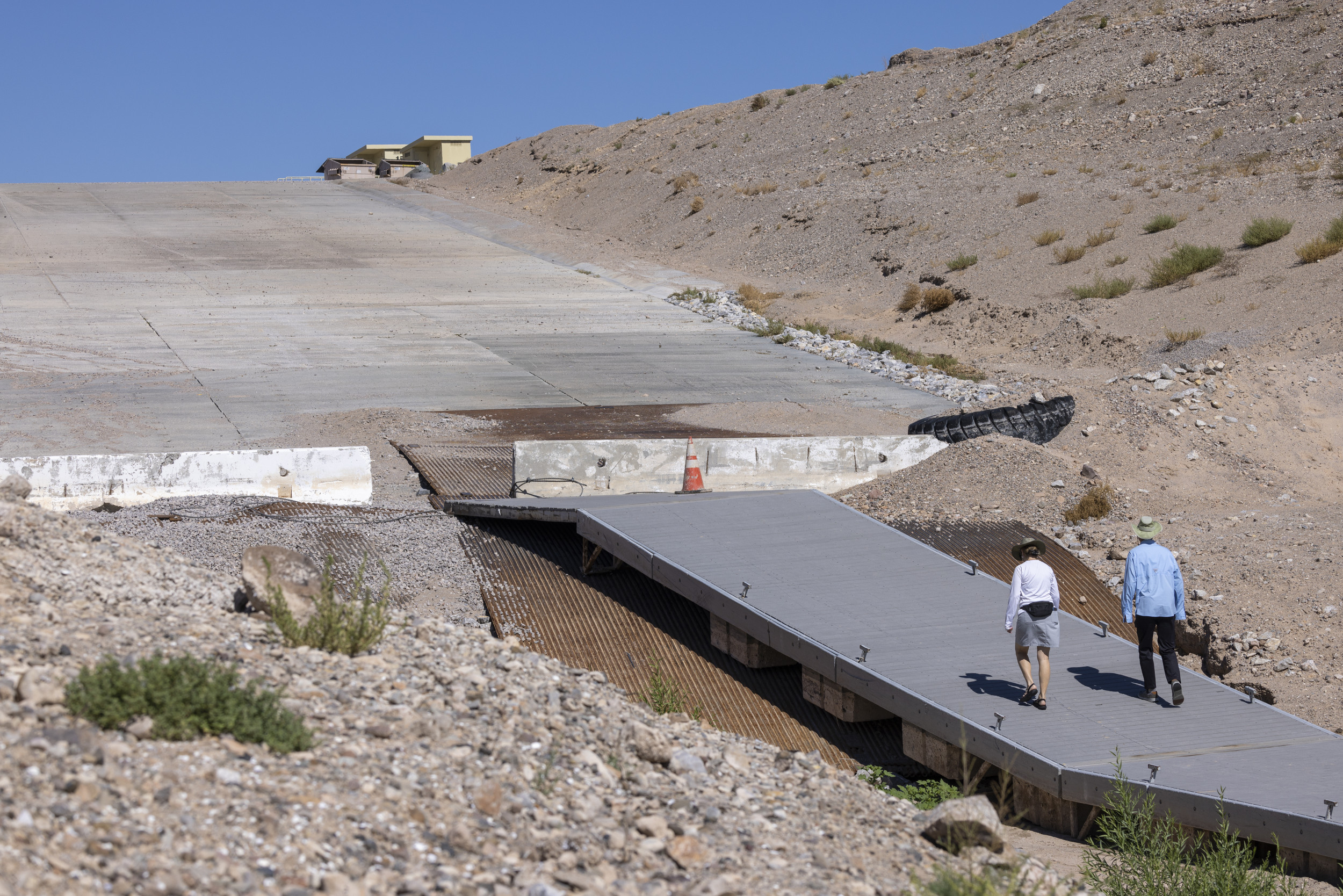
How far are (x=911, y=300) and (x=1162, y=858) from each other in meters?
24.5

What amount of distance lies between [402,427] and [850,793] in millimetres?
12383

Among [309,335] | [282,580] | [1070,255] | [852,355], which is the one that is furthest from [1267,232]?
[282,580]

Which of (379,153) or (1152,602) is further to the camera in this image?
(379,153)

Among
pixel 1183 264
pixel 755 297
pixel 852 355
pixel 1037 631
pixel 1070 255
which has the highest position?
pixel 1070 255

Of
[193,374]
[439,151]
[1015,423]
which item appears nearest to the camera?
[1015,423]

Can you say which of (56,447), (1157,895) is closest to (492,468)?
(56,447)

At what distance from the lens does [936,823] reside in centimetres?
607

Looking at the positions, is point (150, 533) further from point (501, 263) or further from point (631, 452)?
point (501, 263)

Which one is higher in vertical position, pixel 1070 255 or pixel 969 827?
pixel 1070 255

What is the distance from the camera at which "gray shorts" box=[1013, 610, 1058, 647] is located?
26.4 feet

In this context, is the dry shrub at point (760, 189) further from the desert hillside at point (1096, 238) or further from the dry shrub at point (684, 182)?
the dry shrub at point (684, 182)

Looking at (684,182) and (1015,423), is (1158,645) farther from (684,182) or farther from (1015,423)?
(684,182)

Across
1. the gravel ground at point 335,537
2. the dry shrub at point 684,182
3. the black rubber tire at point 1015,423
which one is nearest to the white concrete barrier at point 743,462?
the black rubber tire at point 1015,423

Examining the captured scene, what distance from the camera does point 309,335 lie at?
26250 millimetres
